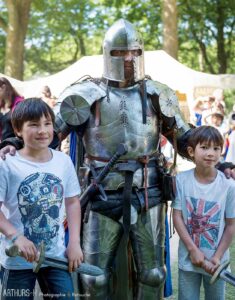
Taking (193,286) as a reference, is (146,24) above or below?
above

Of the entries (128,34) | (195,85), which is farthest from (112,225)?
(195,85)

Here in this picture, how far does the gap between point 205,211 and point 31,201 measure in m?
0.96

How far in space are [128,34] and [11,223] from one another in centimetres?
131

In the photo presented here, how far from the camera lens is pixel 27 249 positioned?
2.27 metres

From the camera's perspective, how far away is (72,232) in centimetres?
257

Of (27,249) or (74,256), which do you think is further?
(74,256)

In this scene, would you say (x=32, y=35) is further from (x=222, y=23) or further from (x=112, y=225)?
(x=112, y=225)

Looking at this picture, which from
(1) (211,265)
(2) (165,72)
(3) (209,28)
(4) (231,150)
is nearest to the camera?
(1) (211,265)

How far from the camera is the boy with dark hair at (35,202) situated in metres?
2.42

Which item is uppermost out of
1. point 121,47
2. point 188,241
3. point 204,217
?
point 121,47

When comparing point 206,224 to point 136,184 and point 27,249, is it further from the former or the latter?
point 27,249

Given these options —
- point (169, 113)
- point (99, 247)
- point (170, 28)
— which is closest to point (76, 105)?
point (169, 113)

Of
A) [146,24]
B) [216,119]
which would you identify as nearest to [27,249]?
[216,119]

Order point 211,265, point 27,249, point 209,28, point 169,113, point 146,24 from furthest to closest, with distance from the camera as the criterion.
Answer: point 209,28 < point 146,24 < point 169,113 < point 211,265 < point 27,249
